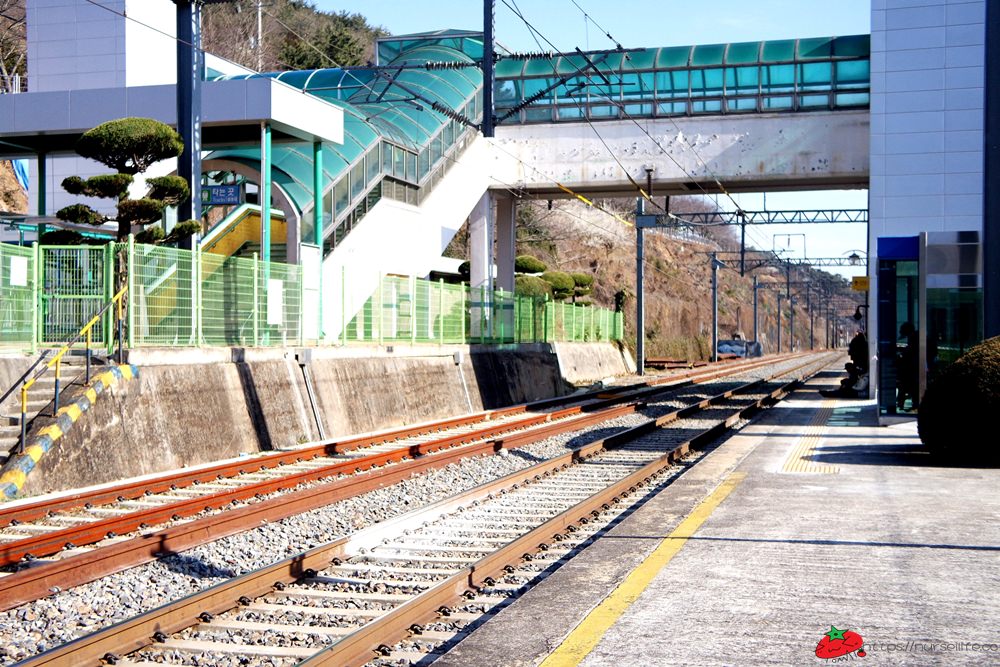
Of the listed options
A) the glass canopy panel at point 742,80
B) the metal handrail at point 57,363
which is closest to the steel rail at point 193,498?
the metal handrail at point 57,363

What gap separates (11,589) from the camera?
295 inches

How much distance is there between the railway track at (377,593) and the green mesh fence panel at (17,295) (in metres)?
7.30

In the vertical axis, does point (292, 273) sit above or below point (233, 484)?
above

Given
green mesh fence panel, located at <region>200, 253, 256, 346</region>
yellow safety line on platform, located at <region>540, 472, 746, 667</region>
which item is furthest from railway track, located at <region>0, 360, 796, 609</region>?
yellow safety line on platform, located at <region>540, 472, 746, 667</region>

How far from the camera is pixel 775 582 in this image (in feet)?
24.6

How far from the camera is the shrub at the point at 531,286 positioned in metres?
48.7

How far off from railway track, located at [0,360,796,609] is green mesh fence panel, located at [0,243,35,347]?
3.57 metres

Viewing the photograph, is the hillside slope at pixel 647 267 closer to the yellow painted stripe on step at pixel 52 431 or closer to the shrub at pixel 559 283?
the shrub at pixel 559 283

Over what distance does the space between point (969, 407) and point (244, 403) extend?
413 inches

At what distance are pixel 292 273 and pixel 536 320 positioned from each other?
61.4 feet

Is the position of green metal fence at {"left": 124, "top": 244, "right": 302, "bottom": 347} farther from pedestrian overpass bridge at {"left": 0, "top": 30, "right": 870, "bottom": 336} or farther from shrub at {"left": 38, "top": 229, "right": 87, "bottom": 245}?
pedestrian overpass bridge at {"left": 0, "top": 30, "right": 870, "bottom": 336}

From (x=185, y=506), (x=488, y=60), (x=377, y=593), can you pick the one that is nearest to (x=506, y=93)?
(x=488, y=60)

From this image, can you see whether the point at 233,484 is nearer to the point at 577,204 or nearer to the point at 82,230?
the point at 82,230

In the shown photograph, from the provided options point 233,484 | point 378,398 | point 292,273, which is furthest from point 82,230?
point 233,484
